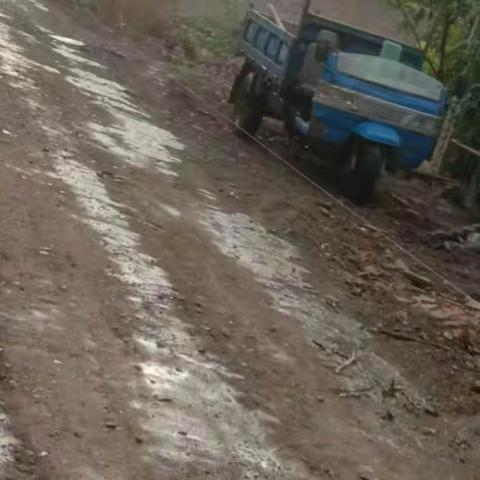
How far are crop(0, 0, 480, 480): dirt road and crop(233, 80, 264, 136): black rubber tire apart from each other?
6.82ft

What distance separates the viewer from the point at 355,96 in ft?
38.9

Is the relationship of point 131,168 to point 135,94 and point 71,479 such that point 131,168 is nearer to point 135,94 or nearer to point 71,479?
point 135,94

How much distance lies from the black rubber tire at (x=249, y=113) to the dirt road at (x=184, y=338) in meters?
2.08

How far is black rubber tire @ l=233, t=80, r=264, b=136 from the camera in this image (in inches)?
546

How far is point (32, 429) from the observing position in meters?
5.17

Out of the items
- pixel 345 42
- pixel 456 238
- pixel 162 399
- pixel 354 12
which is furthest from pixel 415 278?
pixel 354 12

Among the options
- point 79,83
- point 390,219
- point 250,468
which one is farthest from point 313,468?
point 79,83

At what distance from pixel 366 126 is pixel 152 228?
12.7ft

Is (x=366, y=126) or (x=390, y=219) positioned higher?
(x=366, y=126)

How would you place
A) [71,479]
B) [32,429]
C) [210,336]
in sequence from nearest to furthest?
[71,479] < [32,429] < [210,336]

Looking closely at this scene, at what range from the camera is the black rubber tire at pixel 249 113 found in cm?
1388

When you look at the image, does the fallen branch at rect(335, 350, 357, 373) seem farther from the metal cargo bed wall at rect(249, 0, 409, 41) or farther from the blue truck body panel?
the metal cargo bed wall at rect(249, 0, 409, 41)

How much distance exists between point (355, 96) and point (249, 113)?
247 cm

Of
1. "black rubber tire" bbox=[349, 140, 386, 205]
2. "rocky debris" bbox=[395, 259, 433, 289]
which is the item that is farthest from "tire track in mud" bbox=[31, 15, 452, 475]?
"black rubber tire" bbox=[349, 140, 386, 205]
